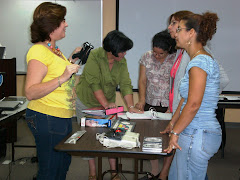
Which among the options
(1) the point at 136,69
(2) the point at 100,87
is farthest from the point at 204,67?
(1) the point at 136,69

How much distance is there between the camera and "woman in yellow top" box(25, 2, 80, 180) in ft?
5.36

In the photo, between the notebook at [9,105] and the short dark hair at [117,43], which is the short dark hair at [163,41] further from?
the notebook at [9,105]

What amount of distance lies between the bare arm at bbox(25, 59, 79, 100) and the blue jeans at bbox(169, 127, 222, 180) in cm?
73

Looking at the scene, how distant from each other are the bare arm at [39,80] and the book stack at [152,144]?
0.58 metres

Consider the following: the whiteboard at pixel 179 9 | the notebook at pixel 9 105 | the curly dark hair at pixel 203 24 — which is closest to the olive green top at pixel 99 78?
the notebook at pixel 9 105

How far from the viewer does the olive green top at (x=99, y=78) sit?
260 centimetres

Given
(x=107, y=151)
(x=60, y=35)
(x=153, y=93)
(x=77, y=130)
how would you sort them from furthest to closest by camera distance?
(x=153, y=93) < (x=77, y=130) < (x=60, y=35) < (x=107, y=151)

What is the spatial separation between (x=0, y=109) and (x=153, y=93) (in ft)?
4.48

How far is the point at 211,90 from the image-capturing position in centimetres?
157

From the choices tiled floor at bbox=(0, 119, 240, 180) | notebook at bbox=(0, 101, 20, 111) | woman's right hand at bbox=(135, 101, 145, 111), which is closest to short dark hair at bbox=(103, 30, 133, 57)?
woman's right hand at bbox=(135, 101, 145, 111)

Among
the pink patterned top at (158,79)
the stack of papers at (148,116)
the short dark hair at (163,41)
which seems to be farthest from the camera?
the pink patterned top at (158,79)

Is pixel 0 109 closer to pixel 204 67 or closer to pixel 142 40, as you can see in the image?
pixel 204 67

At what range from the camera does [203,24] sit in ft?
5.25

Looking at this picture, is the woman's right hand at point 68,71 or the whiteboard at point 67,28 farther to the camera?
the whiteboard at point 67,28
